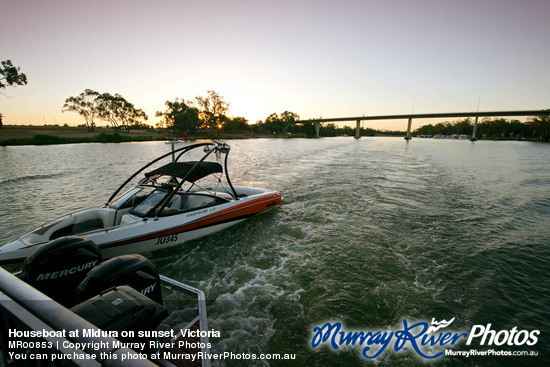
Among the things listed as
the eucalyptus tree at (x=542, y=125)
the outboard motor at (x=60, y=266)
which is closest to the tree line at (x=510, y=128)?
the eucalyptus tree at (x=542, y=125)

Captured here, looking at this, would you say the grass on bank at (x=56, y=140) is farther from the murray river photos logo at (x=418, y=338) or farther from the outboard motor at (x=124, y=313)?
the murray river photos logo at (x=418, y=338)

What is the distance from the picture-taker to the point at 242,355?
357 centimetres

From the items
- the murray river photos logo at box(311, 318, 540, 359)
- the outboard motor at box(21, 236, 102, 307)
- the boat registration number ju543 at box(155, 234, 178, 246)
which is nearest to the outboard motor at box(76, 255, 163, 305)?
the outboard motor at box(21, 236, 102, 307)

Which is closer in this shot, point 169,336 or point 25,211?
point 169,336

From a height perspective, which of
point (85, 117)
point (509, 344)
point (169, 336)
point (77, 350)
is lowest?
point (509, 344)

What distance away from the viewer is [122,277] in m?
3.01

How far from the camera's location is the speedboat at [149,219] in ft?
17.0

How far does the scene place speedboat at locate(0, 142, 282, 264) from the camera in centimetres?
518

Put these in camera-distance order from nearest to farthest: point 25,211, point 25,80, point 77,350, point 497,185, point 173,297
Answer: point 77,350 < point 173,297 < point 25,211 < point 497,185 < point 25,80

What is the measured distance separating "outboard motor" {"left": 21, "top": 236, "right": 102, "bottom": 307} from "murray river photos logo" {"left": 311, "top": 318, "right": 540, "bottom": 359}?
3.80m

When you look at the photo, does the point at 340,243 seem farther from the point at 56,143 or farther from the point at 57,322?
the point at 56,143

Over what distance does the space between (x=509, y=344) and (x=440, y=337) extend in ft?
3.75

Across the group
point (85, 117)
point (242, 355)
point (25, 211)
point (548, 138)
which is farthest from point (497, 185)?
point (548, 138)

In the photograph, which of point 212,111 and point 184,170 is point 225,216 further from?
point 212,111
